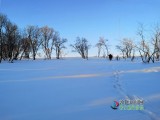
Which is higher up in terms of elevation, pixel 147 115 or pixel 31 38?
pixel 31 38

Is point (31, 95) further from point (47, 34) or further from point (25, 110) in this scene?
point (47, 34)

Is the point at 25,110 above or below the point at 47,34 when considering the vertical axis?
below

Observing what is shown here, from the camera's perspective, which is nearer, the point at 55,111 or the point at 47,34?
the point at 55,111

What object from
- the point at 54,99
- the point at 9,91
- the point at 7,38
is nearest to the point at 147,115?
the point at 54,99

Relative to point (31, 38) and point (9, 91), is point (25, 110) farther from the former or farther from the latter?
point (31, 38)

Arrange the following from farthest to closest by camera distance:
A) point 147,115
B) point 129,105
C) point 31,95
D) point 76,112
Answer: point 31,95 → point 129,105 → point 76,112 → point 147,115

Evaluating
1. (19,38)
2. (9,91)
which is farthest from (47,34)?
(9,91)

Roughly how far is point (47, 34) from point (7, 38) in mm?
25268

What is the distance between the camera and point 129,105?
256 inches

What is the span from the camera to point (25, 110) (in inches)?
248

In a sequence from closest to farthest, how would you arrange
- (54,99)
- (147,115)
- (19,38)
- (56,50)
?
(147,115), (54,99), (19,38), (56,50)

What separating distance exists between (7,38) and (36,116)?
172 ft

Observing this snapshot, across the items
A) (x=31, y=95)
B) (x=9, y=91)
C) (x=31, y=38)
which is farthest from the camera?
(x=31, y=38)

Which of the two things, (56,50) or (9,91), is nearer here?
(9,91)
